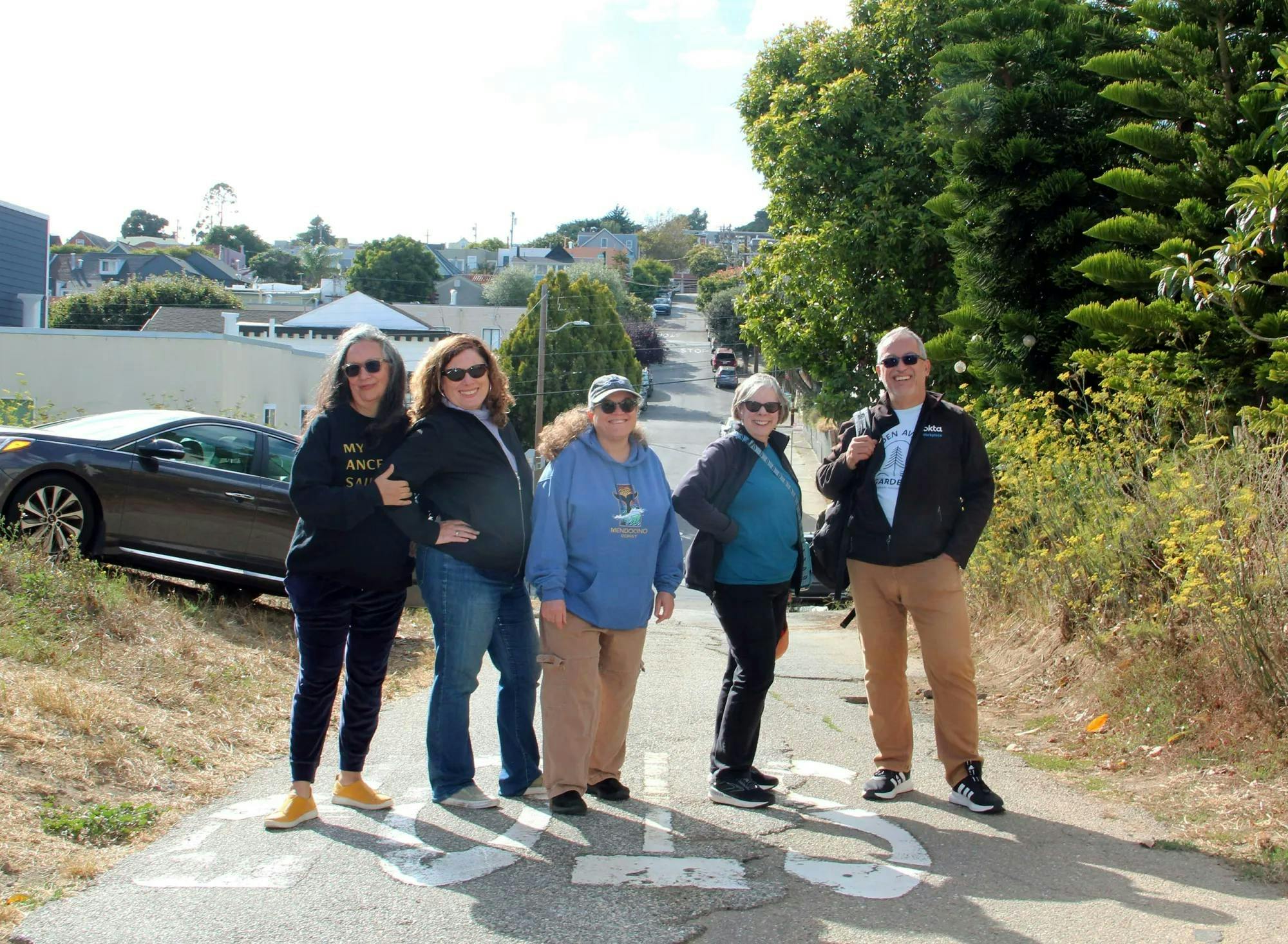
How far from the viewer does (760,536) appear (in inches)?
199

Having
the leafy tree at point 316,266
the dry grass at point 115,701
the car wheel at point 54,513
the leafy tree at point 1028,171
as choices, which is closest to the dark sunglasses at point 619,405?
the dry grass at point 115,701

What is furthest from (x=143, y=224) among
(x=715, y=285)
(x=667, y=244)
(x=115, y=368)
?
(x=115, y=368)

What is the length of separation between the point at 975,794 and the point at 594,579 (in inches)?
69.4

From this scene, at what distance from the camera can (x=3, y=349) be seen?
20.5 metres

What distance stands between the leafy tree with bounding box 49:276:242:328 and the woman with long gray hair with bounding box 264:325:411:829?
5446 cm

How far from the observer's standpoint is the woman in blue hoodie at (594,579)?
478cm

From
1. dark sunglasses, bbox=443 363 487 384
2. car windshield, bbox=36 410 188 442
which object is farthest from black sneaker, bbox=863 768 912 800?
car windshield, bbox=36 410 188 442

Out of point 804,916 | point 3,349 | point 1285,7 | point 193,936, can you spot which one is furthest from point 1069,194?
point 3,349

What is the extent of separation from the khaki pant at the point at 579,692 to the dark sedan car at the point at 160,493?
15.0ft

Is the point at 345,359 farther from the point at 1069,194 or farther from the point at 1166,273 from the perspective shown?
the point at 1069,194

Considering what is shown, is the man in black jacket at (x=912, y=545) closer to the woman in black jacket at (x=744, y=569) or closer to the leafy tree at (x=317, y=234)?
the woman in black jacket at (x=744, y=569)

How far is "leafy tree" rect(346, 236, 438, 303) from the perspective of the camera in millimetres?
90438

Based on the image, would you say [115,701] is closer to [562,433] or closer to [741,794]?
[562,433]

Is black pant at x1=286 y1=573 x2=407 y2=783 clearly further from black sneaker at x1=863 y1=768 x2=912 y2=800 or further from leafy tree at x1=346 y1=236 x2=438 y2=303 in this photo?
leafy tree at x1=346 y1=236 x2=438 y2=303
